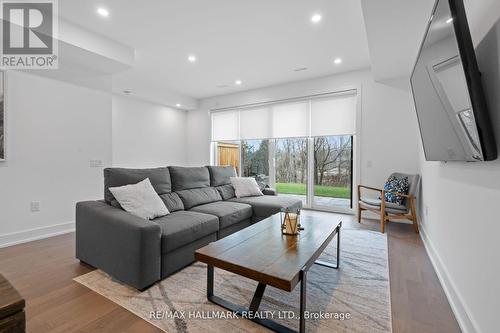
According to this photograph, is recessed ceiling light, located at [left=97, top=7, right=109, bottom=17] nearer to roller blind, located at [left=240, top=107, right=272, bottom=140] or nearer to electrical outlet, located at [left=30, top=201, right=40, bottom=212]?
electrical outlet, located at [left=30, top=201, right=40, bottom=212]

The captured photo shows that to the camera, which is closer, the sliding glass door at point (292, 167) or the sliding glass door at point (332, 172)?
the sliding glass door at point (332, 172)

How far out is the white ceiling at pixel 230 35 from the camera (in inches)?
99.4

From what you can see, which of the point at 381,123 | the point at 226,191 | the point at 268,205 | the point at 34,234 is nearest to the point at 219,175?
the point at 226,191

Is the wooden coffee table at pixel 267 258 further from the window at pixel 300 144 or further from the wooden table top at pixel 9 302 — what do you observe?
the window at pixel 300 144

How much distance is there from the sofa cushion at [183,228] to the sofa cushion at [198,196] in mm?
432

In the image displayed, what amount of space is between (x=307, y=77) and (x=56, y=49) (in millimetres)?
3954

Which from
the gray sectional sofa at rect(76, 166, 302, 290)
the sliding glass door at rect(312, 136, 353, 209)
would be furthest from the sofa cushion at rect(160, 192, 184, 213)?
the sliding glass door at rect(312, 136, 353, 209)

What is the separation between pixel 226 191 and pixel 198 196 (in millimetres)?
670

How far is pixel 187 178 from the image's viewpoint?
11.1 feet

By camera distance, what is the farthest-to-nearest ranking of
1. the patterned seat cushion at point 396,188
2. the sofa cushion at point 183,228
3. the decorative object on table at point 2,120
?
the patterned seat cushion at point 396,188
the decorative object on table at point 2,120
the sofa cushion at point 183,228

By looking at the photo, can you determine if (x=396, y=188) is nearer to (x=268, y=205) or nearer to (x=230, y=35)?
(x=268, y=205)

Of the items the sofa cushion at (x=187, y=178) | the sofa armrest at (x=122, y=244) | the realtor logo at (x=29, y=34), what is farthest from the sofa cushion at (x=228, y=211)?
the realtor logo at (x=29, y=34)

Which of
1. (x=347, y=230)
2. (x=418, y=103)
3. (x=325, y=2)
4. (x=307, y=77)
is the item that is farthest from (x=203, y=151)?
(x=418, y=103)

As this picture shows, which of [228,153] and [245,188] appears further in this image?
[228,153]
